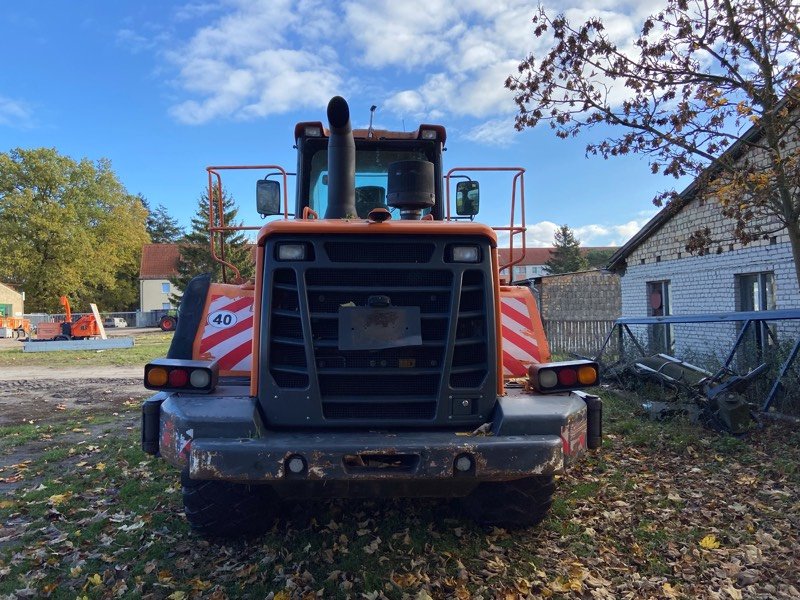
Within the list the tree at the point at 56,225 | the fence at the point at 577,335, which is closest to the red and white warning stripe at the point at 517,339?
the fence at the point at 577,335

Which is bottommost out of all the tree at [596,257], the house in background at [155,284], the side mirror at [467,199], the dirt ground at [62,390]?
the dirt ground at [62,390]

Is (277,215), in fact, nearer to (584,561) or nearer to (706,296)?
(584,561)

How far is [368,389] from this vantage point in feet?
11.4

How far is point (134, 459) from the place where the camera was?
617 centimetres

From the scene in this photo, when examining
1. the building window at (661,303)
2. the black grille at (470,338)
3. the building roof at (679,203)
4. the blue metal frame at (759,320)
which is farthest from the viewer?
the building window at (661,303)

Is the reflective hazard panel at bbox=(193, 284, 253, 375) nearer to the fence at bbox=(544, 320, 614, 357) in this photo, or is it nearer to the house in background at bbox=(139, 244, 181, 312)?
the fence at bbox=(544, 320, 614, 357)

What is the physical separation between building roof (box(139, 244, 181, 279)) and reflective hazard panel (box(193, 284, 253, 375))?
203 ft

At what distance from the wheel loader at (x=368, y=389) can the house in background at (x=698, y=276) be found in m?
7.42

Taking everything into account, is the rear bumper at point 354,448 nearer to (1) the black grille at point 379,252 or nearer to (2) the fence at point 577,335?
(1) the black grille at point 379,252

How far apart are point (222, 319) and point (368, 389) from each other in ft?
4.48

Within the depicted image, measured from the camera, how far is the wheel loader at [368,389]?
3078mm

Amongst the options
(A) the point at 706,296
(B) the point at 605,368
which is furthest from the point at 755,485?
(A) the point at 706,296

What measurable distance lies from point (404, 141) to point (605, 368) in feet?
→ 21.7

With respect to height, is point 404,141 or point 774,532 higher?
point 404,141
